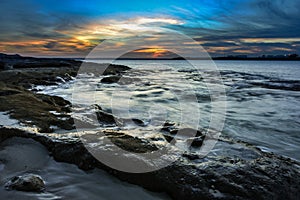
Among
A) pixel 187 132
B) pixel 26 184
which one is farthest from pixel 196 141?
pixel 26 184

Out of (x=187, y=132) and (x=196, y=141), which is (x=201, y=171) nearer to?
(x=196, y=141)

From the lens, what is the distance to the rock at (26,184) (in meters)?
2.68

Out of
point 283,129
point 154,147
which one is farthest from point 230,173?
point 283,129

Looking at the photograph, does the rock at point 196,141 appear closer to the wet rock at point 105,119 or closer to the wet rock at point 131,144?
the wet rock at point 131,144

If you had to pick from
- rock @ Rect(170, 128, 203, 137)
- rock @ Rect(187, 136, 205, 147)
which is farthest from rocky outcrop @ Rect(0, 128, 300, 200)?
rock @ Rect(170, 128, 203, 137)

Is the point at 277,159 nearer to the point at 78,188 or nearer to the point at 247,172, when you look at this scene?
the point at 247,172

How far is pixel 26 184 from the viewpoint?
8.88ft

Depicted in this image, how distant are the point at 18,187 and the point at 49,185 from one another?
0.35 meters

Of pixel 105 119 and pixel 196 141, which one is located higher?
pixel 105 119

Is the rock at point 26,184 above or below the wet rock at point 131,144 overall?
below

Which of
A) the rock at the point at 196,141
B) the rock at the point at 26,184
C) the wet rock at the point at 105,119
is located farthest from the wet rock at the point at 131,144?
the wet rock at the point at 105,119

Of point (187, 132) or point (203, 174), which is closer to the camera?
point (203, 174)

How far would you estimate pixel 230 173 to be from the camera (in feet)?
10.7

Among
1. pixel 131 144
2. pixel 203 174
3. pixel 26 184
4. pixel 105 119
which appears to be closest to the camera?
pixel 26 184
